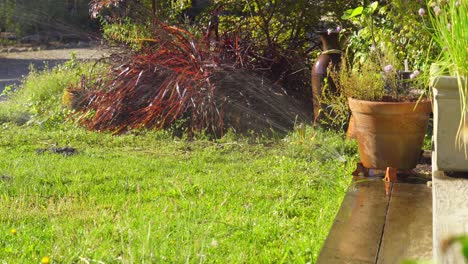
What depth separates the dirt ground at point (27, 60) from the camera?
14305 mm

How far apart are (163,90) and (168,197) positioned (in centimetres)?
303

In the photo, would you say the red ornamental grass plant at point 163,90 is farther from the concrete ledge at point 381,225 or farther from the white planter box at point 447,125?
the white planter box at point 447,125

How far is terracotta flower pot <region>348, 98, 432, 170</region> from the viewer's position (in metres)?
4.67

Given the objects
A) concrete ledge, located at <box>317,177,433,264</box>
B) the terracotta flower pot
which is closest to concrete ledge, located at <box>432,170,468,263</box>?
concrete ledge, located at <box>317,177,433,264</box>

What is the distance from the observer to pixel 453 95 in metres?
3.70

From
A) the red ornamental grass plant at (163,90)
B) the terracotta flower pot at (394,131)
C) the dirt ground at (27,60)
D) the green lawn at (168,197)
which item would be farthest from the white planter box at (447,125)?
the dirt ground at (27,60)

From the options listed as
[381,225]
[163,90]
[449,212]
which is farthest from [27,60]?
[449,212]

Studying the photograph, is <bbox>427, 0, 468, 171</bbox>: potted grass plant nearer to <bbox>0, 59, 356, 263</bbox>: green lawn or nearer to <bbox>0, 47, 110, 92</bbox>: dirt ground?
<bbox>0, 59, 356, 263</bbox>: green lawn

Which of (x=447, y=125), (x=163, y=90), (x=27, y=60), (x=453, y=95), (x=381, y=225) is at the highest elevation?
(x=453, y=95)

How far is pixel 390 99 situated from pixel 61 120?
4.40 meters

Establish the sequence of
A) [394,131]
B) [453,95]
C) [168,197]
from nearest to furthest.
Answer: [453,95], [168,197], [394,131]

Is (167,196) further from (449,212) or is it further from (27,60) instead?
(27,60)

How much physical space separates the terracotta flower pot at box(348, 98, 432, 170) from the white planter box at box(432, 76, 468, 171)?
0.82 meters

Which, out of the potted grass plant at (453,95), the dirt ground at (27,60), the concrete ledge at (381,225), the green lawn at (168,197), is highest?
the potted grass plant at (453,95)
